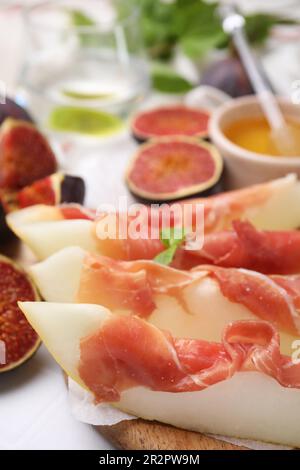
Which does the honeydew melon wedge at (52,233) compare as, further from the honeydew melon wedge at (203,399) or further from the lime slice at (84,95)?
the lime slice at (84,95)

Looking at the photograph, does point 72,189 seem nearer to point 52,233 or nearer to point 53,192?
point 53,192

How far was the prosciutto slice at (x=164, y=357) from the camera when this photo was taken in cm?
143

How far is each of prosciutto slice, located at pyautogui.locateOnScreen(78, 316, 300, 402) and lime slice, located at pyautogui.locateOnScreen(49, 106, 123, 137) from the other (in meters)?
1.45

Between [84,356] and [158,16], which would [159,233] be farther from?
[158,16]

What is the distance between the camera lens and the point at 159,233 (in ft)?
6.05

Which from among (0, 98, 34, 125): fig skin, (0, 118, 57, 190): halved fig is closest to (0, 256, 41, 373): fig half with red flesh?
(0, 118, 57, 190): halved fig

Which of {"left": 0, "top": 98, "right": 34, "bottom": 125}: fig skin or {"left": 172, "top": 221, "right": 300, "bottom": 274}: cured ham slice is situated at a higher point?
{"left": 0, "top": 98, "right": 34, "bottom": 125}: fig skin

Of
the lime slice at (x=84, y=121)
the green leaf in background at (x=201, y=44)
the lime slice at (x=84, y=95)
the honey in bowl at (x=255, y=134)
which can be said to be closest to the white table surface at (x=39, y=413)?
the honey in bowl at (x=255, y=134)

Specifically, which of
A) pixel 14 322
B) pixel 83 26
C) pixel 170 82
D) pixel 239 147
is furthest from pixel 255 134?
pixel 14 322

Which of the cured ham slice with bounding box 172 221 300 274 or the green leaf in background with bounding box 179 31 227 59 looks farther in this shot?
the green leaf in background with bounding box 179 31 227 59

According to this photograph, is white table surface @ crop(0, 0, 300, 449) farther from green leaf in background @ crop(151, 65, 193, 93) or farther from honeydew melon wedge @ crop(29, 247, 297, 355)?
green leaf in background @ crop(151, 65, 193, 93)

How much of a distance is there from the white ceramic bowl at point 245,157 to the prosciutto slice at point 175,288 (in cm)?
63

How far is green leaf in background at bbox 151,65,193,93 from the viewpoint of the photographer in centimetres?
298

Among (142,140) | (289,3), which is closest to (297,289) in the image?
(142,140)
